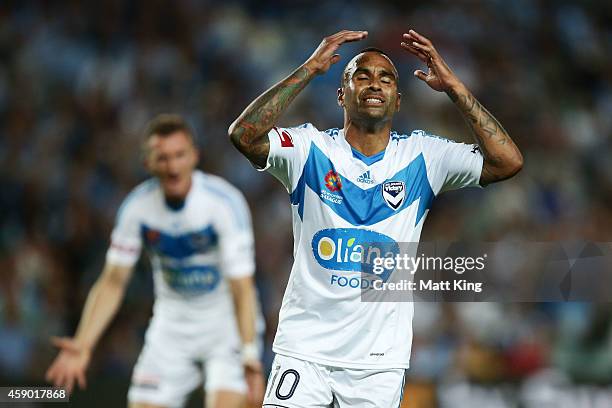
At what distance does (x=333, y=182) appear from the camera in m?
4.35

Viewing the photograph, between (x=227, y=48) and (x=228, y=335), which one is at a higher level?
(x=227, y=48)

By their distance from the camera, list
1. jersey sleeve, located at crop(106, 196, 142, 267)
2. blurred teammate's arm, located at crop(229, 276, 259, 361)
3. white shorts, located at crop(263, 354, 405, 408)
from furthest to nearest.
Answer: jersey sleeve, located at crop(106, 196, 142, 267)
blurred teammate's arm, located at crop(229, 276, 259, 361)
white shorts, located at crop(263, 354, 405, 408)

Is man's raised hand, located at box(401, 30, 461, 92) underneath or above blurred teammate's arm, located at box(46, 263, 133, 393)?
above

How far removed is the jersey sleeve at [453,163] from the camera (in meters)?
4.36

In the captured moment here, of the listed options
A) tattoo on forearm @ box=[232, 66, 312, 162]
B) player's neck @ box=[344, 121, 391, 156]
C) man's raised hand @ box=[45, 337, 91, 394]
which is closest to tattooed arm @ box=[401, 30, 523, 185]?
player's neck @ box=[344, 121, 391, 156]

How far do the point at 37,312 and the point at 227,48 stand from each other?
3.91 meters

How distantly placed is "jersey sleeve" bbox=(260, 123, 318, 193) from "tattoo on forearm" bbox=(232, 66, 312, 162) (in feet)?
0.15

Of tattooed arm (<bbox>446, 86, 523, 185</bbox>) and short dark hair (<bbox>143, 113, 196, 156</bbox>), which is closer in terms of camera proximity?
tattooed arm (<bbox>446, 86, 523, 185</bbox>)

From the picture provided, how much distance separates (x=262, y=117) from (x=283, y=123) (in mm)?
5784

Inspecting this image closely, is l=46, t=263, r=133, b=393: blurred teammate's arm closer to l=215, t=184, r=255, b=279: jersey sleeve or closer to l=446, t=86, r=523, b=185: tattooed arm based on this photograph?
l=215, t=184, r=255, b=279: jersey sleeve

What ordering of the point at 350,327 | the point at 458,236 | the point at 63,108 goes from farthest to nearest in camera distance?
the point at 63,108 < the point at 458,236 < the point at 350,327

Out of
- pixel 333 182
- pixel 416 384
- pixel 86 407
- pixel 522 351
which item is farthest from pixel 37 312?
pixel 333 182

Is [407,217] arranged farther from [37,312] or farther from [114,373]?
[37,312]

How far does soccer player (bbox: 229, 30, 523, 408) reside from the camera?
4.22m
